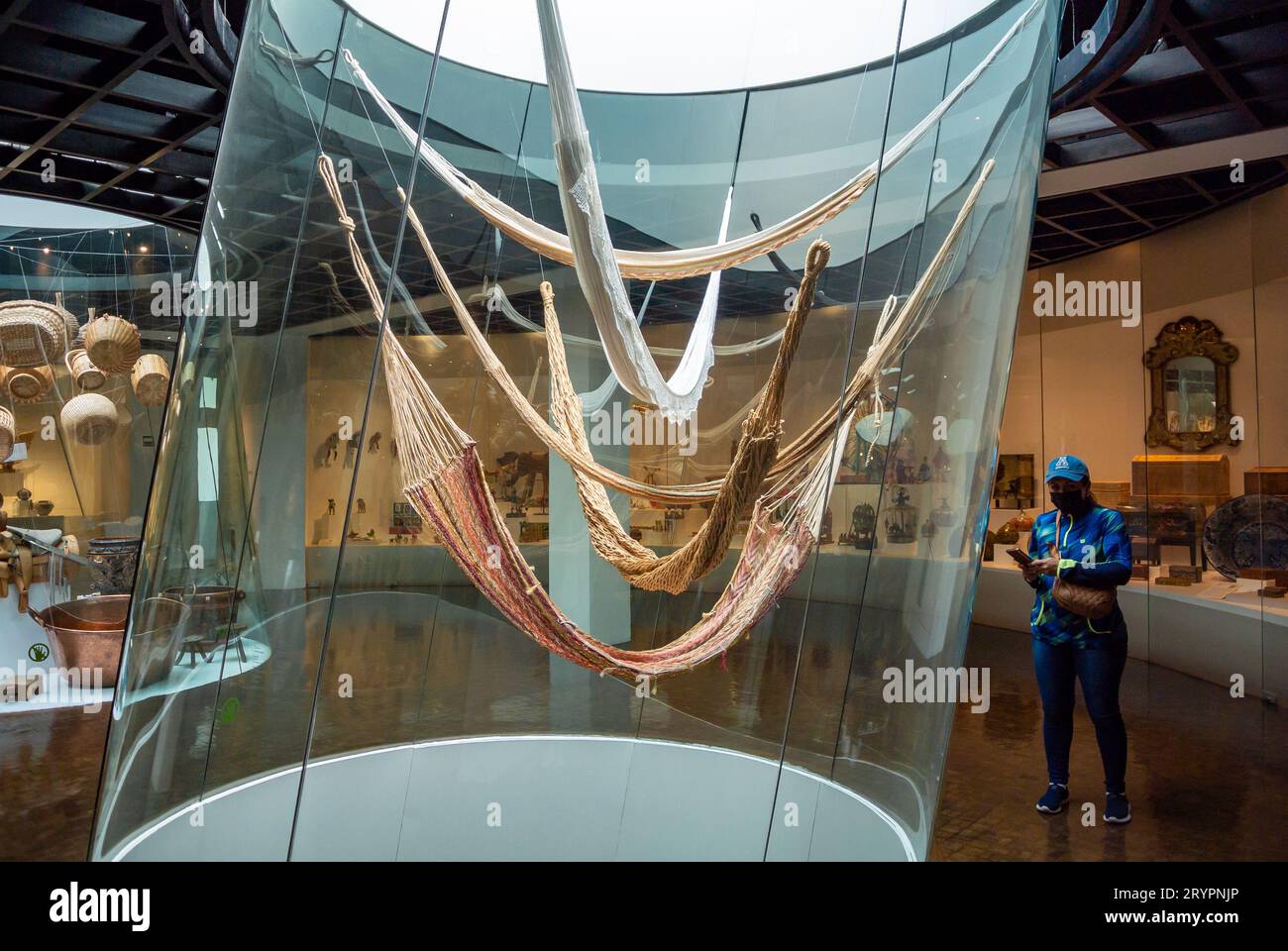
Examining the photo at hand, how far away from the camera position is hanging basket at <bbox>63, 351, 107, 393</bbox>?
17.5ft

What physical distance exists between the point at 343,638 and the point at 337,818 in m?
0.61

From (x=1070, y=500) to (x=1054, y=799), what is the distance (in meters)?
0.94

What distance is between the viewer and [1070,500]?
2697mm

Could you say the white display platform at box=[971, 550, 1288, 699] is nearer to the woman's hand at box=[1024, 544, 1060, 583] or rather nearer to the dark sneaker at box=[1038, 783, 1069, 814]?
the dark sneaker at box=[1038, 783, 1069, 814]

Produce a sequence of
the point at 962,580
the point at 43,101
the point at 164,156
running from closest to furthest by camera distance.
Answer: the point at 962,580, the point at 43,101, the point at 164,156

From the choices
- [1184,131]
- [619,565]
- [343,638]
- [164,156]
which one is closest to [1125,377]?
[1184,131]

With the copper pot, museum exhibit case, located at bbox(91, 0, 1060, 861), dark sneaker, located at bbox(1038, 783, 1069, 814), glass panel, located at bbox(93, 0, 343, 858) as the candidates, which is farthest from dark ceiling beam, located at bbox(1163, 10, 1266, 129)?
the copper pot

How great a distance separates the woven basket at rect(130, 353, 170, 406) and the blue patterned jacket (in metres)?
5.03

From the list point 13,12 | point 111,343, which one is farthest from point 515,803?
point 111,343

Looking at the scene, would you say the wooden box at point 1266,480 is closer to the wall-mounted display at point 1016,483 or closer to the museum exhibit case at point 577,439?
the wall-mounted display at point 1016,483

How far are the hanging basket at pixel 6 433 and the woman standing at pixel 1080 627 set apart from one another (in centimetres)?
509

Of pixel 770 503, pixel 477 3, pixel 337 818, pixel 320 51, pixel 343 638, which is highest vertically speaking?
pixel 477 3

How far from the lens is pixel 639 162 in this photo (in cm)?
302

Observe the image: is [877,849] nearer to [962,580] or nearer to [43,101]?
[962,580]
